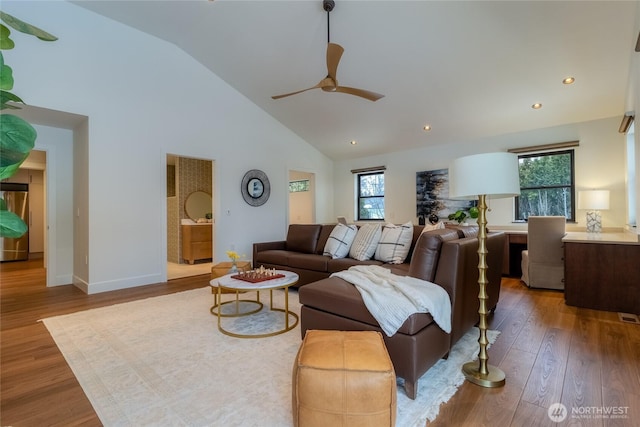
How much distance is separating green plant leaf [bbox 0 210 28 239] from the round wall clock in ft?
16.1

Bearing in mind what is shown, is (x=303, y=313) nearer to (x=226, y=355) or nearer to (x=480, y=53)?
(x=226, y=355)

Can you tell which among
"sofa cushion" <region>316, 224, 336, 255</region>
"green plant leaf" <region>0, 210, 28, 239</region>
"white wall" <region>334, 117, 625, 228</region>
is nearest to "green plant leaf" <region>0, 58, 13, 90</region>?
"green plant leaf" <region>0, 210, 28, 239</region>

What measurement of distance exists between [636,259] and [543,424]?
105 inches

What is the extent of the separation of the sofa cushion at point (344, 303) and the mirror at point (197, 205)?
207 inches

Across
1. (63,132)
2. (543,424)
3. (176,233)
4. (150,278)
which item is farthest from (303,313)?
(176,233)

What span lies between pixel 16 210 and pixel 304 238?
697cm

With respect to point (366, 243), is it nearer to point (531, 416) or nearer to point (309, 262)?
point (309, 262)

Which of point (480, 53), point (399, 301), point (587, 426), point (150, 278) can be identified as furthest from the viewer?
point (150, 278)

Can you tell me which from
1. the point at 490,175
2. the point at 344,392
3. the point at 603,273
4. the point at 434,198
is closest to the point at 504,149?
the point at 434,198

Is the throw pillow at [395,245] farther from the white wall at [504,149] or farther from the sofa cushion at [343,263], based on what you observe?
the white wall at [504,149]

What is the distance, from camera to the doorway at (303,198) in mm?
7086

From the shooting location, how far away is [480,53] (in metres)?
3.51

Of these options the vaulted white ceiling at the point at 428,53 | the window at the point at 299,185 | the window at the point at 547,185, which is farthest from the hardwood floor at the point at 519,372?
the window at the point at 299,185

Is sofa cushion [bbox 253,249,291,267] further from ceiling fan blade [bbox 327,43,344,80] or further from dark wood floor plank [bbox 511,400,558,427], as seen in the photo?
dark wood floor plank [bbox 511,400,558,427]
